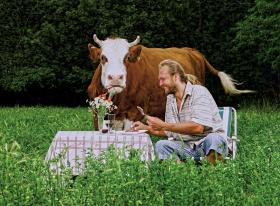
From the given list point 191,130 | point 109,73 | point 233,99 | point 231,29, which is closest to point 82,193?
point 191,130

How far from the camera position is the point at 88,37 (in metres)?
23.5

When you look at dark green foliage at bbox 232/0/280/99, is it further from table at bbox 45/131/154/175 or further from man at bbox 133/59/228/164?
table at bbox 45/131/154/175

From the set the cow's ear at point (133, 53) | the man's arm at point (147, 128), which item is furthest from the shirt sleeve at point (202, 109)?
the cow's ear at point (133, 53)

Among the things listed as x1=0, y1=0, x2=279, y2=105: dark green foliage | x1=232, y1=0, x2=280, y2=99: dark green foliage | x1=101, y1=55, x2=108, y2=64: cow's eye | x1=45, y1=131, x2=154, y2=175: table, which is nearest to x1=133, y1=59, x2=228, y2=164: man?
x1=45, y1=131, x2=154, y2=175: table

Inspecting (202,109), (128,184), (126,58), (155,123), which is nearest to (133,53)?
(126,58)

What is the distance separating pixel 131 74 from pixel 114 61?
1.21 m

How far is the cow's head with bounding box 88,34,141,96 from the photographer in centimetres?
1042

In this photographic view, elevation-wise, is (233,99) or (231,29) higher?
(231,29)

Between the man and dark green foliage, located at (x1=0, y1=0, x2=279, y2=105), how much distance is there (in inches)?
595

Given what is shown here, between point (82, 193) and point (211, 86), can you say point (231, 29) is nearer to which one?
point (211, 86)

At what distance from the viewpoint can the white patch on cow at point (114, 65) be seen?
10406mm

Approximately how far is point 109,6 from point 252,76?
15.2 feet

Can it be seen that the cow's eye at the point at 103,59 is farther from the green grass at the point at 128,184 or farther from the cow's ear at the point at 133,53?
the green grass at the point at 128,184

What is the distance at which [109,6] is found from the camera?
23.3 meters
